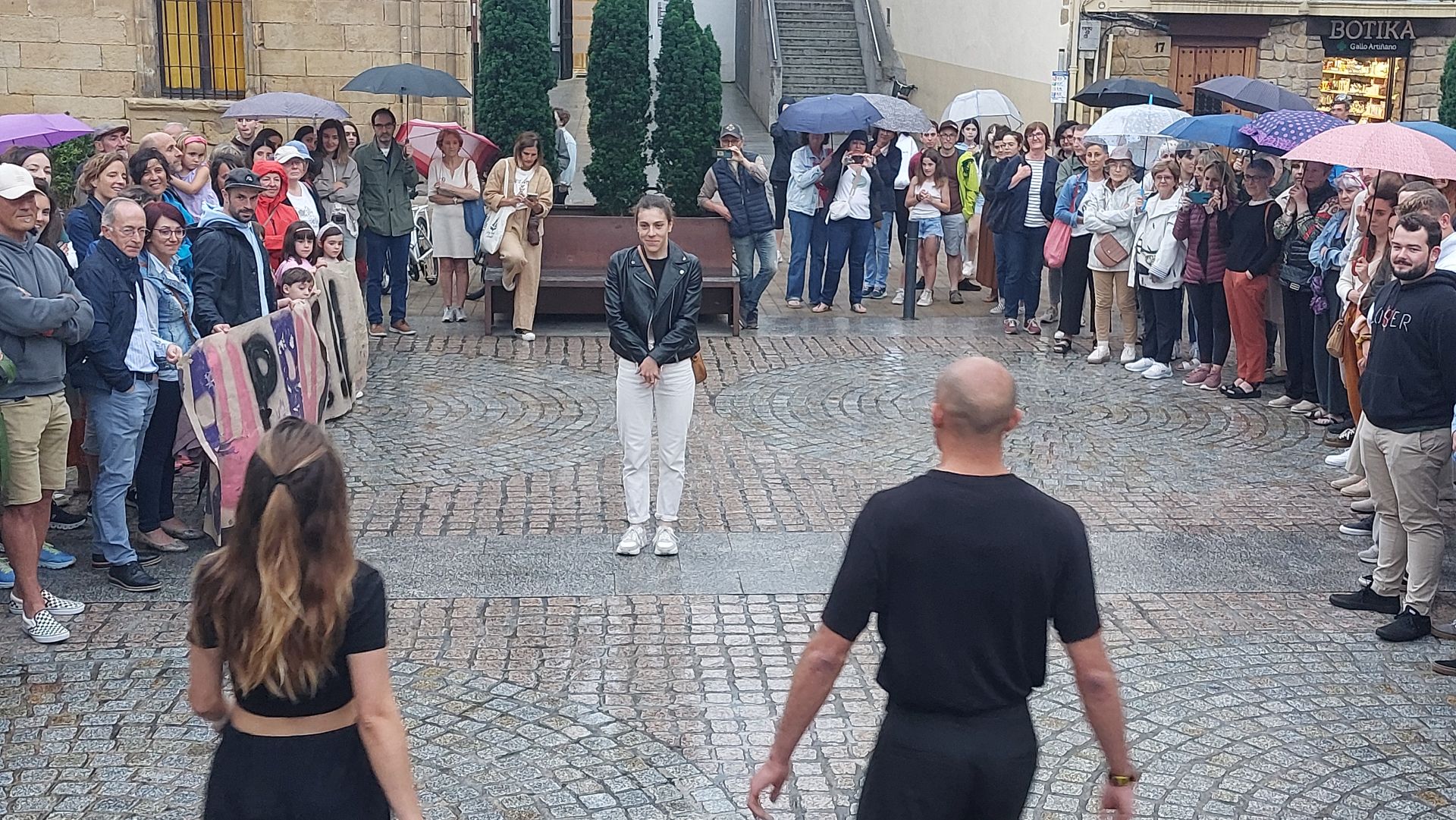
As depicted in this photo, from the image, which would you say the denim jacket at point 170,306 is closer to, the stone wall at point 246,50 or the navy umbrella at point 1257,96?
the navy umbrella at point 1257,96

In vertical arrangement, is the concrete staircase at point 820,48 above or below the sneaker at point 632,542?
above

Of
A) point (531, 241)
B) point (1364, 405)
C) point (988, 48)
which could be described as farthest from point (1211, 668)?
point (988, 48)

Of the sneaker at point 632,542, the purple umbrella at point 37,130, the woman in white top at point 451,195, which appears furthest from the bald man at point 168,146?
the sneaker at point 632,542

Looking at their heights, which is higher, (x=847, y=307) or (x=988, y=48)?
(x=988, y=48)

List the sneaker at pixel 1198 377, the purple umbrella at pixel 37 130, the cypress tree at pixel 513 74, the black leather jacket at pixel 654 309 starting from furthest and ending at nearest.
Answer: the cypress tree at pixel 513 74
the sneaker at pixel 1198 377
the purple umbrella at pixel 37 130
the black leather jacket at pixel 654 309

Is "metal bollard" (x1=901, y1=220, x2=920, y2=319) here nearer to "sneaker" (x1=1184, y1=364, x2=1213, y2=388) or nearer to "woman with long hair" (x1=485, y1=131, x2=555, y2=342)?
"sneaker" (x1=1184, y1=364, x2=1213, y2=388)

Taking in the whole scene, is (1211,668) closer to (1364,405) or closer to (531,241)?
(1364,405)

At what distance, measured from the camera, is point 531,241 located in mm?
14203

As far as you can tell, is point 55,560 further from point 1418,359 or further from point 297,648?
point 1418,359

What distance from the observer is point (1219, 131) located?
1304 centimetres

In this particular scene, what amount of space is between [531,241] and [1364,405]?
8.46 meters

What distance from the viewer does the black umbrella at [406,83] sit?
49.5ft

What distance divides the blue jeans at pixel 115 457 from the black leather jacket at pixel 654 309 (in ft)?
7.83

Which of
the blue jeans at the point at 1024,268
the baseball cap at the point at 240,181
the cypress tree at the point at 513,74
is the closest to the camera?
the baseball cap at the point at 240,181
